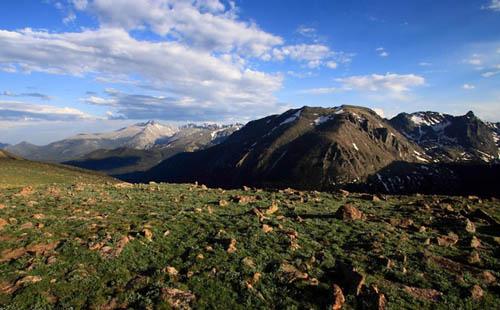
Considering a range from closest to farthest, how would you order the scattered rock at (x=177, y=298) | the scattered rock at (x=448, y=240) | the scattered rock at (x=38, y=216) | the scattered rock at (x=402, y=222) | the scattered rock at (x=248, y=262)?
the scattered rock at (x=177, y=298)
the scattered rock at (x=248, y=262)
the scattered rock at (x=448, y=240)
the scattered rock at (x=38, y=216)
the scattered rock at (x=402, y=222)

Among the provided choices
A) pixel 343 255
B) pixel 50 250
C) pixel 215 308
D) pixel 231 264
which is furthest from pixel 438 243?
pixel 50 250

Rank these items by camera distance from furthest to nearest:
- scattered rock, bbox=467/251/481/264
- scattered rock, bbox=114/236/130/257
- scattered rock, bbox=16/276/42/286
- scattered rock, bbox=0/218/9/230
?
scattered rock, bbox=0/218/9/230
scattered rock, bbox=467/251/481/264
scattered rock, bbox=114/236/130/257
scattered rock, bbox=16/276/42/286

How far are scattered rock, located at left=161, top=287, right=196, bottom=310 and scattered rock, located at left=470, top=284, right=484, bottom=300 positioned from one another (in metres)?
15.4

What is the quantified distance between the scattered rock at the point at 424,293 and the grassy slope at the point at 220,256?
35 cm

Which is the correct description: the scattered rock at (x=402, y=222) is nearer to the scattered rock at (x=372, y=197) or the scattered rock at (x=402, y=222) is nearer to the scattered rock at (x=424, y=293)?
the scattered rock at (x=424, y=293)

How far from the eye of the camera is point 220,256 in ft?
75.3

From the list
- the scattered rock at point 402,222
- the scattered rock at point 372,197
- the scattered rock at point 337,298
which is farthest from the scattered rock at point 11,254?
the scattered rock at point 372,197

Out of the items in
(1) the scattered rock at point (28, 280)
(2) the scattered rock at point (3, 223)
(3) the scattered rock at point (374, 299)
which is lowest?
(3) the scattered rock at point (374, 299)

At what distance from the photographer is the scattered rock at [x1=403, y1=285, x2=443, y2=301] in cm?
1988

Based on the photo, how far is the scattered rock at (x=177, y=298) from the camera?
17766mm

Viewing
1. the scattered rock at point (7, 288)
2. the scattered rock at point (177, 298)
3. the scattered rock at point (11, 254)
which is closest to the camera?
the scattered rock at point (177, 298)

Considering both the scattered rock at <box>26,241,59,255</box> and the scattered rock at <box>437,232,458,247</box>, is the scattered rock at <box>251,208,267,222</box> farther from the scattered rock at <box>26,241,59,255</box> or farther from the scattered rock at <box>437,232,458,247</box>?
the scattered rock at <box>26,241,59,255</box>

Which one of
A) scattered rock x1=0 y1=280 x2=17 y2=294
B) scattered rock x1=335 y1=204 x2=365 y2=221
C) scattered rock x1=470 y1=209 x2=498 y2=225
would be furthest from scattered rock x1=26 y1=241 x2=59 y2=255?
scattered rock x1=470 y1=209 x2=498 y2=225

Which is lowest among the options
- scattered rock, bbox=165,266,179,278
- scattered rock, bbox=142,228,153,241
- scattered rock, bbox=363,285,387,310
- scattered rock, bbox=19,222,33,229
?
scattered rock, bbox=363,285,387,310
